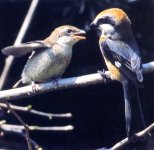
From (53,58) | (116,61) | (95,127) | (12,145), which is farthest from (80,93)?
(116,61)

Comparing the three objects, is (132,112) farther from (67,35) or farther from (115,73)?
(67,35)

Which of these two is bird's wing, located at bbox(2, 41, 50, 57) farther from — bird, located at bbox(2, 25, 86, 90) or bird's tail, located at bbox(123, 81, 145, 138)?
bird's tail, located at bbox(123, 81, 145, 138)

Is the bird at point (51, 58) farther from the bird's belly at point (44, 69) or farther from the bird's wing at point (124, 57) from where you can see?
the bird's wing at point (124, 57)

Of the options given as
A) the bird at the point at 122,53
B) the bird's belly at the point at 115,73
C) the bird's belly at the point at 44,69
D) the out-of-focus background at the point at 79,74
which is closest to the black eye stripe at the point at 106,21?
the bird at the point at 122,53

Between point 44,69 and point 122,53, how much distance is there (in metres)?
0.35

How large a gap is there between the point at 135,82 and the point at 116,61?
0.59 ft

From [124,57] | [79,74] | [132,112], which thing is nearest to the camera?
[132,112]

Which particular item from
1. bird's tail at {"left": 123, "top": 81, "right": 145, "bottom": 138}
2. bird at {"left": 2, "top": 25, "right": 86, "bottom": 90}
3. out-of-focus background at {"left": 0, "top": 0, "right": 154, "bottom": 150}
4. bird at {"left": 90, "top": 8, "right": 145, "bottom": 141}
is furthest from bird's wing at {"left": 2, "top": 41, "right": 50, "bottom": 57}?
out-of-focus background at {"left": 0, "top": 0, "right": 154, "bottom": 150}

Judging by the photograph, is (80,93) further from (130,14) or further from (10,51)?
(10,51)

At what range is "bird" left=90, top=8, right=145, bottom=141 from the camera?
1.56 metres

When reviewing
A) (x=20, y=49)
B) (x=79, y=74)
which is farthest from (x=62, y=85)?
(x=79, y=74)

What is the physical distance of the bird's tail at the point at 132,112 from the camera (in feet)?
4.22

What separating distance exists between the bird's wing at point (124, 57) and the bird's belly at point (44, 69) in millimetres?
226

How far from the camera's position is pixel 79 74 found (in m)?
2.72
